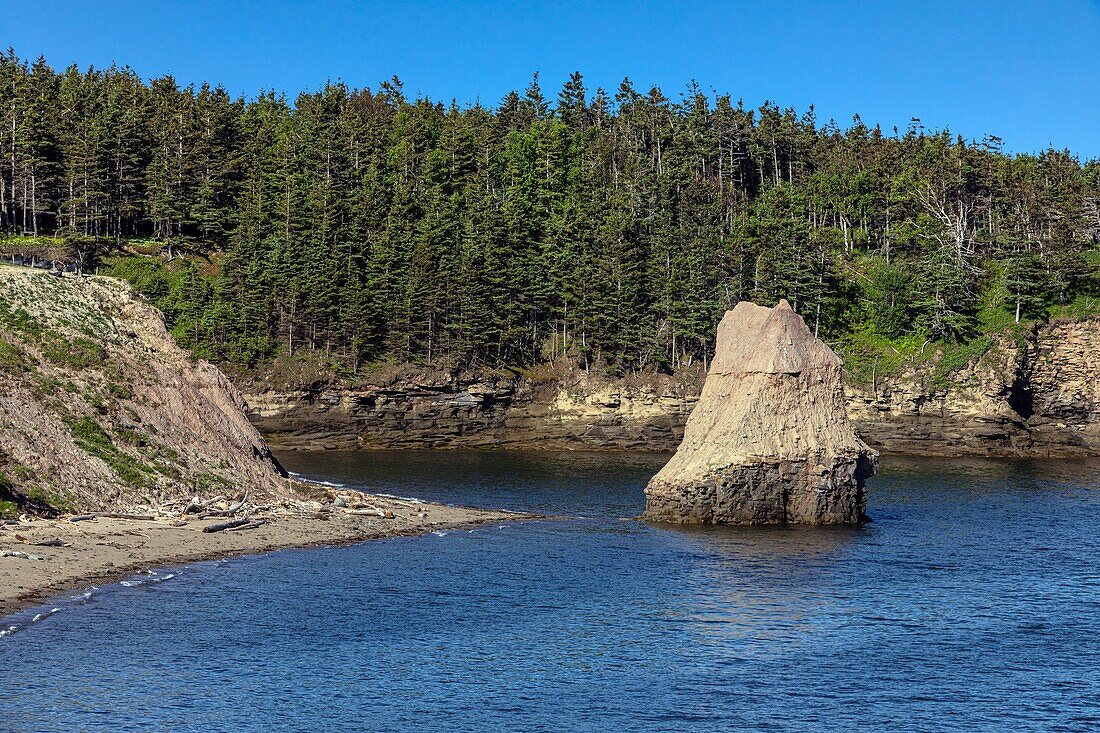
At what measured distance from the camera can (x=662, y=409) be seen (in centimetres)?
12181

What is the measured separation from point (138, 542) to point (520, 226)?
9063 cm

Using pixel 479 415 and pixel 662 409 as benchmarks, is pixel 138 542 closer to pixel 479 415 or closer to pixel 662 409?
pixel 479 415

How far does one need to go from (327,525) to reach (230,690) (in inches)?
1131

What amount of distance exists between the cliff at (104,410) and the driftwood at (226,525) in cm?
365

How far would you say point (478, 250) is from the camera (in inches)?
5025

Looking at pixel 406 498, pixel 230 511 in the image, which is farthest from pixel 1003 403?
pixel 230 511

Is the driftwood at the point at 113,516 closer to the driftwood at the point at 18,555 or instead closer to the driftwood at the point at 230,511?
the driftwood at the point at 230,511

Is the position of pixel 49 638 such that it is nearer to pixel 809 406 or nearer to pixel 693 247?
pixel 809 406

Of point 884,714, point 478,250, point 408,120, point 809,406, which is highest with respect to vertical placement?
point 408,120

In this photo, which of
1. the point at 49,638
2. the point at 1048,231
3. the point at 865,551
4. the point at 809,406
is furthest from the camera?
the point at 1048,231

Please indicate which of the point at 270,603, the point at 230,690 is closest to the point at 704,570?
the point at 270,603

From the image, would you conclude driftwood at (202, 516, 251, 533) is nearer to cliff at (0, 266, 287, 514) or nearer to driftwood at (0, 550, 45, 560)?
cliff at (0, 266, 287, 514)

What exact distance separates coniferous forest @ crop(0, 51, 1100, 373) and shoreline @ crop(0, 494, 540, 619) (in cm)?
5756

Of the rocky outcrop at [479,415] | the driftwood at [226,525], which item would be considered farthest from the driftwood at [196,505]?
the rocky outcrop at [479,415]
